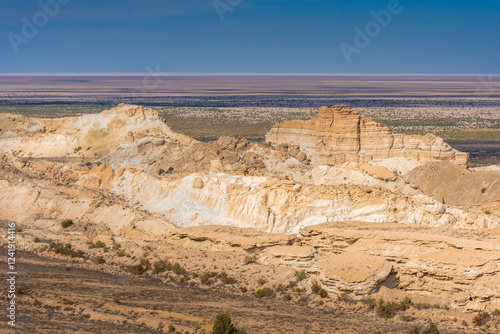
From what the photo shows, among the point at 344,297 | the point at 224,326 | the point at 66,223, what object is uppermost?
the point at 66,223

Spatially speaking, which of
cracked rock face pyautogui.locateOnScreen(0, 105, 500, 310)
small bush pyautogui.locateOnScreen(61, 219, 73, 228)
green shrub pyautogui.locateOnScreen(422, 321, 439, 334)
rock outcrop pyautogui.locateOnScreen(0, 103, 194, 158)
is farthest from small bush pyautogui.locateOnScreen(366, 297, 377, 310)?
rock outcrop pyautogui.locateOnScreen(0, 103, 194, 158)

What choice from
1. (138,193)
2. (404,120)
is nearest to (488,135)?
(404,120)

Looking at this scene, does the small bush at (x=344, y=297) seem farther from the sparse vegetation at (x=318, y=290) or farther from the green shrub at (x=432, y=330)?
the green shrub at (x=432, y=330)

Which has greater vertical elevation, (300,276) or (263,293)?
(300,276)

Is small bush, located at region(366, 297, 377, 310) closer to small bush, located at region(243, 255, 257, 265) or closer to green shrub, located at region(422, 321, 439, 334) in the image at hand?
green shrub, located at region(422, 321, 439, 334)

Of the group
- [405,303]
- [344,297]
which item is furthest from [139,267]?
[405,303]

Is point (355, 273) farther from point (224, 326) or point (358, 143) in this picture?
point (358, 143)
